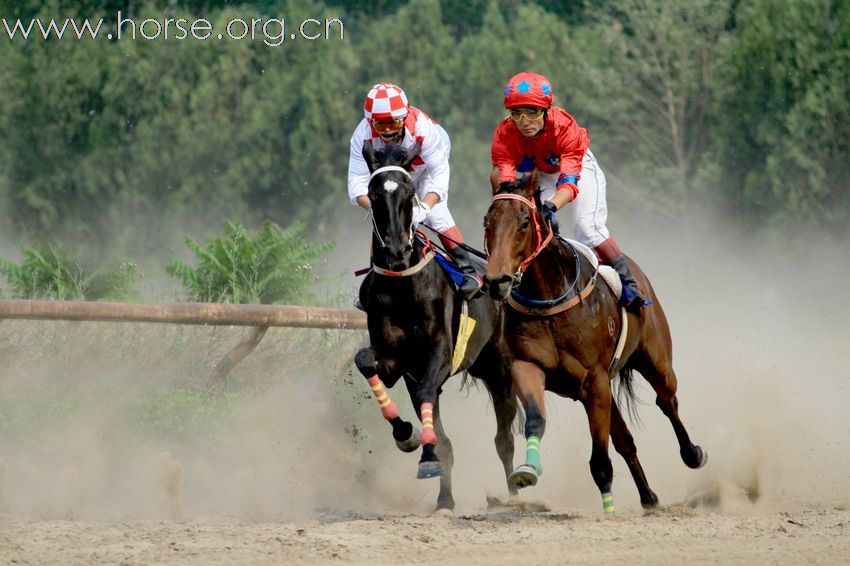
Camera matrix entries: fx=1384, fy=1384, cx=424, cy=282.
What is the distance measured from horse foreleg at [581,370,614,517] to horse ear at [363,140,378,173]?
1.86 meters

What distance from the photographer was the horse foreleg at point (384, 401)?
8.51m

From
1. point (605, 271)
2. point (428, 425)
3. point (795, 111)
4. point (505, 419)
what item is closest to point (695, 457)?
point (505, 419)

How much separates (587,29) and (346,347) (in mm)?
22058

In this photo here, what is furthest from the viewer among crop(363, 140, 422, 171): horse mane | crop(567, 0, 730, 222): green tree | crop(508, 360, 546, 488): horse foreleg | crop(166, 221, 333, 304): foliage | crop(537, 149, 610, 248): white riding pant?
crop(567, 0, 730, 222): green tree

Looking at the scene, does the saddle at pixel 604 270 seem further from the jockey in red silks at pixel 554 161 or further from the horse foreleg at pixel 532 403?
the horse foreleg at pixel 532 403

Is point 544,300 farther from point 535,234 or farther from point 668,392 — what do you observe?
point 668,392

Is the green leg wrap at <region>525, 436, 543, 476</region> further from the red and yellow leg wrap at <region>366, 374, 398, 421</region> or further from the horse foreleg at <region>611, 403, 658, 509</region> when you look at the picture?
the horse foreleg at <region>611, 403, 658, 509</region>

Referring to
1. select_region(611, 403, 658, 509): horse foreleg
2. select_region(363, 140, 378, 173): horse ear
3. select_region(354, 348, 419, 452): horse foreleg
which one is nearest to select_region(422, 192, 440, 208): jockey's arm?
select_region(363, 140, 378, 173): horse ear

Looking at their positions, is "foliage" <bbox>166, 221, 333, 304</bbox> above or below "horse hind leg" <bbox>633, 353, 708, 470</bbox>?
above

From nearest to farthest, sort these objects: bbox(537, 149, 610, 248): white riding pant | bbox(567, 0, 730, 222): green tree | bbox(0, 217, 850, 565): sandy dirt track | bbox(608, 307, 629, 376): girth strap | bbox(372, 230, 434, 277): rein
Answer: bbox(0, 217, 850, 565): sandy dirt track < bbox(372, 230, 434, 277): rein < bbox(608, 307, 629, 376): girth strap < bbox(537, 149, 610, 248): white riding pant < bbox(567, 0, 730, 222): green tree

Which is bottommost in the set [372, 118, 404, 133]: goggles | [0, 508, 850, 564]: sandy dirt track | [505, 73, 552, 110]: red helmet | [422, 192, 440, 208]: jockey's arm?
[0, 508, 850, 564]: sandy dirt track

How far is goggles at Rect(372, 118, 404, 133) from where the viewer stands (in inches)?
344

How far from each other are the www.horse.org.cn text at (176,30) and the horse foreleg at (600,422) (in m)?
24.6

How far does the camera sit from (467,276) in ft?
29.4
